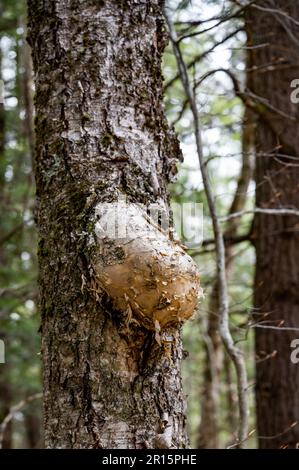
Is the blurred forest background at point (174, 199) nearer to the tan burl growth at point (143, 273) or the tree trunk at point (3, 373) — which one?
the tree trunk at point (3, 373)

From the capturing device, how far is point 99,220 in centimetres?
183

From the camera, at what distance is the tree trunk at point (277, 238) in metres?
4.39

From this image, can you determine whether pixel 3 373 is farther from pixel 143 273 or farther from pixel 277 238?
pixel 143 273

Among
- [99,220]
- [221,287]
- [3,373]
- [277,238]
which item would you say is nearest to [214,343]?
[277,238]

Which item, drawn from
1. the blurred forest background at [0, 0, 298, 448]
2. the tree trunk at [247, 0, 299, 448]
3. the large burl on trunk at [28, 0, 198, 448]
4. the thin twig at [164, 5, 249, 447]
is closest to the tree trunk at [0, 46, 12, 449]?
the blurred forest background at [0, 0, 298, 448]

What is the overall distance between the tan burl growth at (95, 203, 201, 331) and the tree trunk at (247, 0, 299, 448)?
2.63 meters

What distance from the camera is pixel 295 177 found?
178 inches

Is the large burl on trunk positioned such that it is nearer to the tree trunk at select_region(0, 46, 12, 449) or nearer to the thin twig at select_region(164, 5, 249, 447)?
the thin twig at select_region(164, 5, 249, 447)

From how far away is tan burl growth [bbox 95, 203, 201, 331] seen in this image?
1.73m

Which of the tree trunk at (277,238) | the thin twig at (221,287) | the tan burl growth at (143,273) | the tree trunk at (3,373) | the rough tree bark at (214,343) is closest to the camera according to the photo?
the tan burl growth at (143,273)

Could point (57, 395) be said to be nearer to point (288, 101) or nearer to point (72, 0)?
point (72, 0)

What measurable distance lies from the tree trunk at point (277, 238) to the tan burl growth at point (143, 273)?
8.63 ft

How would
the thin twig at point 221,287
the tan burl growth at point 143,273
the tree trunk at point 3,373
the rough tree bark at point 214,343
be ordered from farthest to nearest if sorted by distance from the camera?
the tree trunk at point 3,373 → the rough tree bark at point 214,343 → the thin twig at point 221,287 → the tan burl growth at point 143,273

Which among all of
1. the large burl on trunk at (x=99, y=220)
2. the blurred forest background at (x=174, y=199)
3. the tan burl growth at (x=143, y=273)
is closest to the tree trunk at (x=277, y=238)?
the blurred forest background at (x=174, y=199)
